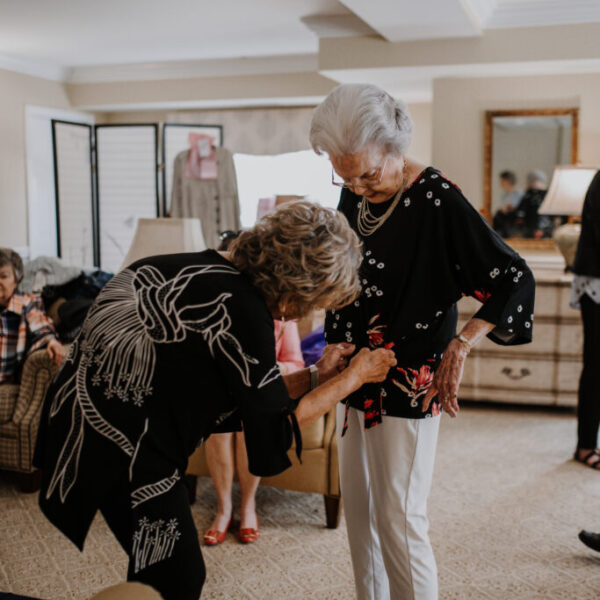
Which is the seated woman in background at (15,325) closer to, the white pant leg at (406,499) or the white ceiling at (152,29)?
the white pant leg at (406,499)

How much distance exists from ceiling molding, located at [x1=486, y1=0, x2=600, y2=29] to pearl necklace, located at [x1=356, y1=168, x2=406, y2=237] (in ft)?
10.6

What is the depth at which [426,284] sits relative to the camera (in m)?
1.56

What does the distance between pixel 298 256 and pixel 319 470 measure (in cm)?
167

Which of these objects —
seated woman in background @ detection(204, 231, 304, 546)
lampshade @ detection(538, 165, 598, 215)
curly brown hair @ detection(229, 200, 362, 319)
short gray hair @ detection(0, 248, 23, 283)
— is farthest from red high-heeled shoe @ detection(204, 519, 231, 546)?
lampshade @ detection(538, 165, 598, 215)

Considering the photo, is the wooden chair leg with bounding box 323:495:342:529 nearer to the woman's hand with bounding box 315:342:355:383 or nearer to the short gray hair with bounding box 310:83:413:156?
the woman's hand with bounding box 315:342:355:383

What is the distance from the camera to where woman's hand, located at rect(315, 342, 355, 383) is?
64.9 inches

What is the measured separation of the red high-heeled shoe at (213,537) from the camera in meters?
2.58

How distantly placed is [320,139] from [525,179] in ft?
12.1

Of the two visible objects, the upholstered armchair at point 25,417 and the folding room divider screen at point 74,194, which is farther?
the folding room divider screen at point 74,194

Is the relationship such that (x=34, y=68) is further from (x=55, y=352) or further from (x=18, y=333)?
(x=55, y=352)

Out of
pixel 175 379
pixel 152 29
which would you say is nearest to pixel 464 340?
pixel 175 379

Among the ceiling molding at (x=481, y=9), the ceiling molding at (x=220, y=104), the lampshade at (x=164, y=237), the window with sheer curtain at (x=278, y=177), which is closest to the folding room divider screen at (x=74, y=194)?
the ceiling molding at (x=220, y=104)

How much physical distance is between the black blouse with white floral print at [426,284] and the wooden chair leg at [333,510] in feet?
3.99

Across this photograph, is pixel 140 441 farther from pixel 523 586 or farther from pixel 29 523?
pixel 29 523
